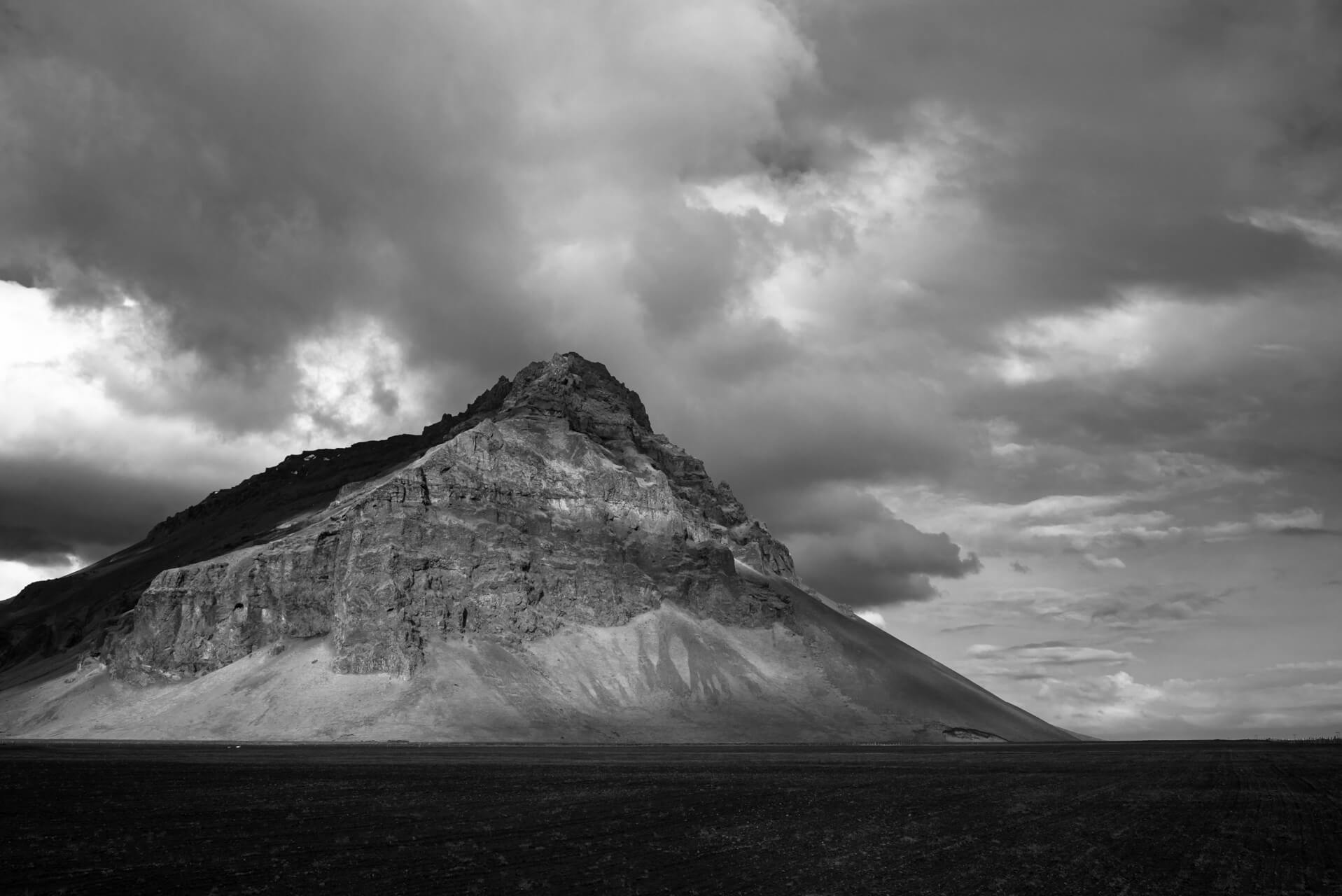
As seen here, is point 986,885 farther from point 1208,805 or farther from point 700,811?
point 1208,805

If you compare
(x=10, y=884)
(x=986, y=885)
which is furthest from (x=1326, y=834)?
(x=10, y=884)

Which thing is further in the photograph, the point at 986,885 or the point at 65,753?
the point at 65,753

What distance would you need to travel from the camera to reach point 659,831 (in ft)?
134

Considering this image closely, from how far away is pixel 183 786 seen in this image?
59812 millimetres

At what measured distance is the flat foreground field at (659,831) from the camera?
30047 mm

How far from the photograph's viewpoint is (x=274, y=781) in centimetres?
6450

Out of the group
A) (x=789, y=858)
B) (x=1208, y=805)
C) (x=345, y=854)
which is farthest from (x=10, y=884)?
(x=1208, y=805)

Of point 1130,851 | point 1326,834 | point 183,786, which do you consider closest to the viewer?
point 1130,851

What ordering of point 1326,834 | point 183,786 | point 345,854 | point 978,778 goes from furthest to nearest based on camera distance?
point 978,778
point 183,786
point 1326,834
point 345,854

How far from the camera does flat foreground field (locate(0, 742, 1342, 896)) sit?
30047 millimetres

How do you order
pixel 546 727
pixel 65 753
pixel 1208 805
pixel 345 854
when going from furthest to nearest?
pixel 546 727, pixel 65 753, pixel 1208 805, pixel 345 854

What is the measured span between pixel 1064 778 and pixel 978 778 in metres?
7.47

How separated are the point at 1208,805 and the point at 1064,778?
22668 mm

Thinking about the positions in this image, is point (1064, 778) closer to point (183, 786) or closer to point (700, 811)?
point (700, 811)
